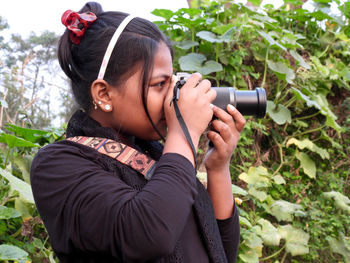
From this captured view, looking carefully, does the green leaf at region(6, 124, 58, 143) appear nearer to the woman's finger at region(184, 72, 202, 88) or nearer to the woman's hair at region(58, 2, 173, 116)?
the woman's hair at region(58, 2, 173, 116)

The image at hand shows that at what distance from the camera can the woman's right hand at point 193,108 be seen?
2.55 feet

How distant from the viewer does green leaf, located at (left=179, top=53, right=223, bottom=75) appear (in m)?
2.03

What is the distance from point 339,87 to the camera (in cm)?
253

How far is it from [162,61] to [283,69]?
1543 millimetres

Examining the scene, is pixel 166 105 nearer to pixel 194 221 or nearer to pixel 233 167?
pixel 194 221

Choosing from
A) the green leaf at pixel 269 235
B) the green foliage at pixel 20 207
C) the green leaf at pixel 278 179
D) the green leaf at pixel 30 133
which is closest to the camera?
the green foliage at pixel 20 207

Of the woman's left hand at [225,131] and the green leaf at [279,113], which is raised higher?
the woman's left hand at [225,131]

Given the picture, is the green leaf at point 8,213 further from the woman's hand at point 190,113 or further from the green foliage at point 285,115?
the green foliage at point 285,115

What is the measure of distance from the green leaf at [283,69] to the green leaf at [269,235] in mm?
893

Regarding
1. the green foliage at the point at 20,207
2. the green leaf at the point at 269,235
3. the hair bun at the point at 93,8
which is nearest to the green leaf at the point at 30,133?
the green foliage at the point at 20,207

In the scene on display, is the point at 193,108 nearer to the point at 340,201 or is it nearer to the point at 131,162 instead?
the point at 131,162

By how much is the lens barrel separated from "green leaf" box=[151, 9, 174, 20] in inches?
52.3

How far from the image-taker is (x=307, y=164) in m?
2.27

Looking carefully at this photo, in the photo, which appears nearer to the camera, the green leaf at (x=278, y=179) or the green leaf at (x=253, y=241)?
the green leaf at (x=253, y=241)
